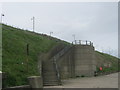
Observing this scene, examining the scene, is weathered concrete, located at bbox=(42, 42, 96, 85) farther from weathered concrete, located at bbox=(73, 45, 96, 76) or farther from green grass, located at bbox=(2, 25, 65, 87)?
green grass, located at bbox=(2, 25, 65, 87)

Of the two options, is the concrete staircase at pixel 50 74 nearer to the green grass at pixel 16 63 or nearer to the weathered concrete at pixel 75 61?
the green grass at pixel 16 63

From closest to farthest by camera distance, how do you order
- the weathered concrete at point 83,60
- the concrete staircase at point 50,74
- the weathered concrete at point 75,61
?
the concrete staircase at point 50,74, the weathered concrete at point 75,61, the weathered concrete at point 83,60

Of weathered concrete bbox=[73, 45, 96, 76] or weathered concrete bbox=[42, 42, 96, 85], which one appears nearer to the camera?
weathered concrete bbox=[42, 42, 96, 85]

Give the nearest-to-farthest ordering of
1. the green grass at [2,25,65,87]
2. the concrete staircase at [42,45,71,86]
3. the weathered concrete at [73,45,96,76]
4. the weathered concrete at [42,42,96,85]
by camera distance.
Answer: the green grass at [2,25,65,87] < the concrete staircase at [42,45,71,86] < the weathered concrete at [42,42,96,85] < the weathered concrete at [73,45,96,76]

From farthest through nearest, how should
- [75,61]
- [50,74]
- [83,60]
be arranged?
[83,60], [75,61], [50,74]

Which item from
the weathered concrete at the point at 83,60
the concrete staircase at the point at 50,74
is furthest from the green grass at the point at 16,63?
the weathered concrete at the point at 83,60

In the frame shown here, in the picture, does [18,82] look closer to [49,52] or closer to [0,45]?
[0,45]

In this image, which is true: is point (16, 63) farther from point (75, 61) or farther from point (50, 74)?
point (75, 61)

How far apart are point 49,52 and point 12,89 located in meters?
14.9

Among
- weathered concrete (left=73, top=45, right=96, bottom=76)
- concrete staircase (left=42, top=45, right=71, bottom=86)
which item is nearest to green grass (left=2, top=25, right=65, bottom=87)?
concrete staircase (left=42, top=45, right=71, bottom=86)

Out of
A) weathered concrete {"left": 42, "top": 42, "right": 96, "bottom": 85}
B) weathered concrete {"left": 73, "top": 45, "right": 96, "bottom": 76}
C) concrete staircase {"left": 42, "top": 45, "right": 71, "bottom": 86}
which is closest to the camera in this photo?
concrete staircase {"left": 42, "top": 45, "right": 71, "bottom": 86}

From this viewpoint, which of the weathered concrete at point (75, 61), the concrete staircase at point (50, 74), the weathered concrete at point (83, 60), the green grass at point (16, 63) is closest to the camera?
the green grass at point (16, 63)

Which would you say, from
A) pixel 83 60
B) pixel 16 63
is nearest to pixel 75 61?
pixel 83 60

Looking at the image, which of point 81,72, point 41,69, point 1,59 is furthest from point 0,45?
point 81,72
